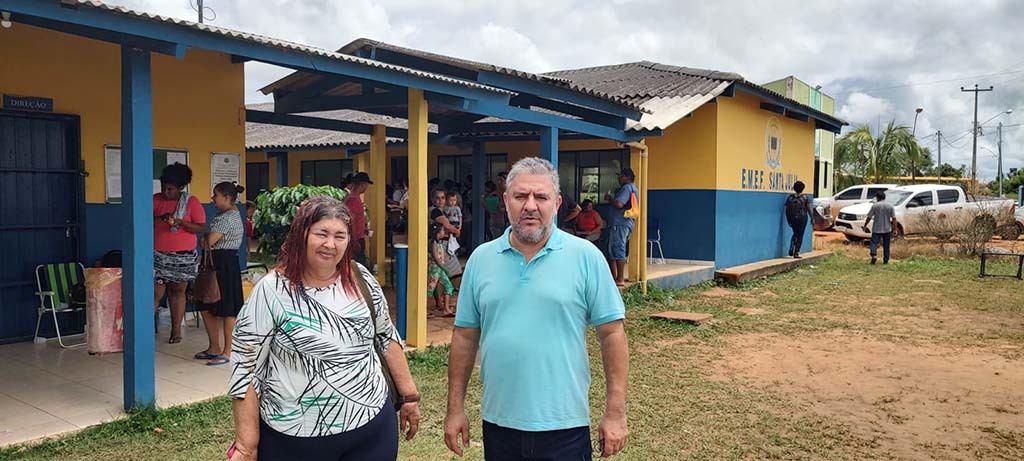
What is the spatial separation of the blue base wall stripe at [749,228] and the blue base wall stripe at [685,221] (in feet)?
0.50

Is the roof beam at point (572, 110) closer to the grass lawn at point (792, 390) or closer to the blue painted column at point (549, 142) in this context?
the blue painted column at point (549, 142)

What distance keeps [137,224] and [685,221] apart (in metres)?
10.3

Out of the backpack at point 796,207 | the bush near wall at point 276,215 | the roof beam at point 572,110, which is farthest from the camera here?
the backpack at point 796,207

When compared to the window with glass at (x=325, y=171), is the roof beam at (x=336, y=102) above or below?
above

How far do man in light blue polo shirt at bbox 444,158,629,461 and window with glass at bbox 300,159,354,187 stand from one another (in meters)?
15.8

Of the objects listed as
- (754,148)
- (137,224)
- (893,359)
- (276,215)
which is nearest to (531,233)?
(276,215)

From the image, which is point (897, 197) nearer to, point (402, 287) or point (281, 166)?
point (281, 166)

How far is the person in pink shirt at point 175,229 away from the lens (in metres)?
6.25

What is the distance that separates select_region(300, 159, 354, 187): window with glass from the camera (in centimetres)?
1820

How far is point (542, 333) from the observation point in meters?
2.58

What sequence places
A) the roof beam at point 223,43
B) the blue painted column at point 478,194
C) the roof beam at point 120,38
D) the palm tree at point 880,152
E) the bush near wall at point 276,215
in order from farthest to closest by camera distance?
the palm tree at point 880,152, the blue painted column at point 478,194, the roof beam at point 120,38, the roof beam at point 223,43, the bush near wall at point 276,215

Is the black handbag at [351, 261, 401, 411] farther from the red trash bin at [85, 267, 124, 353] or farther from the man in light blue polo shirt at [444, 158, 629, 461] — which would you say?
the red trash bin at [85, 267, 124, 353]

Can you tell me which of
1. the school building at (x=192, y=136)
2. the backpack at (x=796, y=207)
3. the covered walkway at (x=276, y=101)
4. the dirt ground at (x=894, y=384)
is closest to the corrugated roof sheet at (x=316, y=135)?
the school building at (x=192, y=136)

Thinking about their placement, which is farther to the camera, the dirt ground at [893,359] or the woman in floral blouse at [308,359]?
the dirt ground at [893,359]
